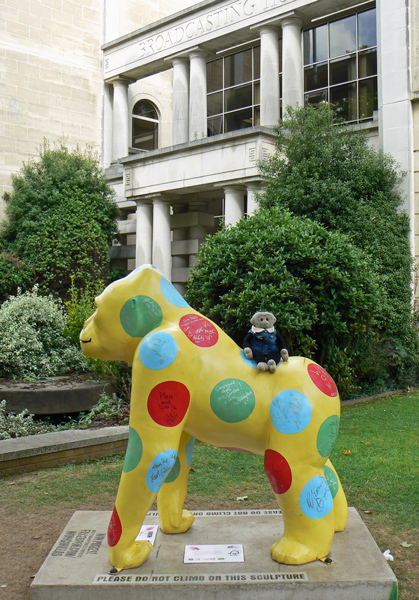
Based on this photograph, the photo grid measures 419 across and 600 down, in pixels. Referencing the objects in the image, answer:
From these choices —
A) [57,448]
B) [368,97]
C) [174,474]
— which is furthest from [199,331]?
[368,97]

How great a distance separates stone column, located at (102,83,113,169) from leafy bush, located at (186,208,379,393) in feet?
50.0

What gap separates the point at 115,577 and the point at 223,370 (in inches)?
59.9

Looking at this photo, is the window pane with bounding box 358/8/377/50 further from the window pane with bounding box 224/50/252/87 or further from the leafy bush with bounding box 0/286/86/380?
the leafy bush with bounding box 0/286/86/380

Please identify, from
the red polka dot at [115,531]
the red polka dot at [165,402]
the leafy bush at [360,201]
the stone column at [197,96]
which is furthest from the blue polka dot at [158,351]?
the stone column at [197,96]

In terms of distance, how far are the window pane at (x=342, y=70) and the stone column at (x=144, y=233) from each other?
8084 mm

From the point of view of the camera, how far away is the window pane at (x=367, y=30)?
18297 mm

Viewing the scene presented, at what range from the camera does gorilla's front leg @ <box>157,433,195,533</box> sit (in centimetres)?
425

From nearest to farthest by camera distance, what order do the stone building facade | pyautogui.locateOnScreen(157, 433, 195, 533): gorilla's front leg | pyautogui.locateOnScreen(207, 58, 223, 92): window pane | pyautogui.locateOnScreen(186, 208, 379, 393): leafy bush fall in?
1. pyautogui.locateOnScreen(157, 433, 195, 533): gorilla's front leg
2. pyautogui.locateOnScreen(186, 208, 379, 393): leafy bush
3. the stone building facade
4. pyautogui.locateOnScreen(207, 58, 223, 92): window pane

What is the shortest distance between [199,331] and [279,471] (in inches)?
42.4

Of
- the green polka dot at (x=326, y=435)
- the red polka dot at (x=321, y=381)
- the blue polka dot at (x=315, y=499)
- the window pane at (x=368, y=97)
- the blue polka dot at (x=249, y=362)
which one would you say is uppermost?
the window pane at (x=368, y=97)

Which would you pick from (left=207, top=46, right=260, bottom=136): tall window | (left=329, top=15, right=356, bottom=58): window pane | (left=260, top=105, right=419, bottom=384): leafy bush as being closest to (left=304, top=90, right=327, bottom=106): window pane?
(left=329, top=15, right=356, bottom=58): window pane

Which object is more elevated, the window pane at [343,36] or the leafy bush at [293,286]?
the window pane at [343,36]

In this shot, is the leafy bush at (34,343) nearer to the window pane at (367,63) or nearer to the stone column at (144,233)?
the stone column at (144,233)

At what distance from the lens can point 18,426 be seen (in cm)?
835
